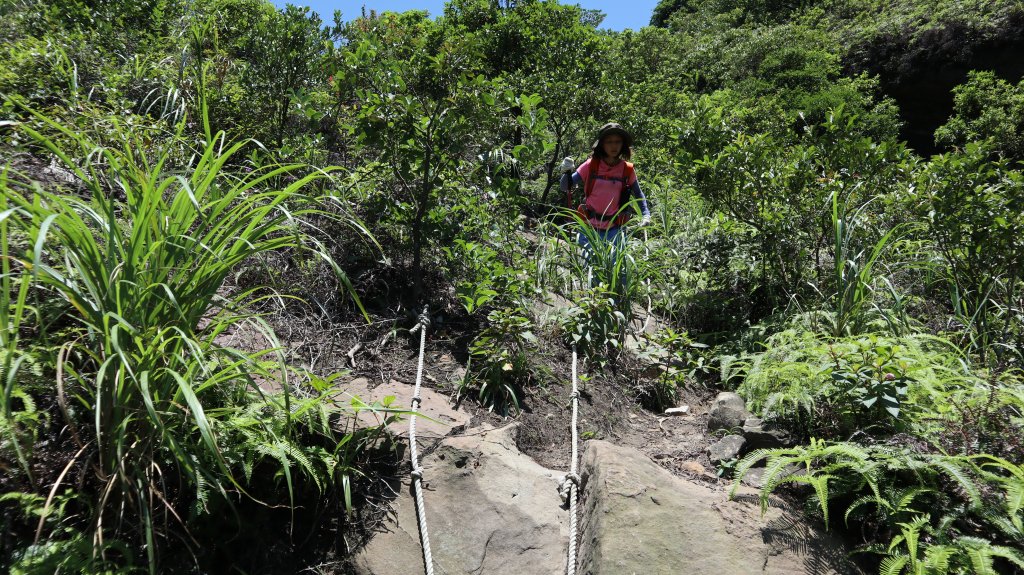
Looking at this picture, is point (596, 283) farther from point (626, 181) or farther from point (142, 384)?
point (142, 384)

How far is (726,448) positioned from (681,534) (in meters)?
0.95

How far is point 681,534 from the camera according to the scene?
2.27 meters

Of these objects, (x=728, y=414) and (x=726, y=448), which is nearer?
(x=726, y=448)

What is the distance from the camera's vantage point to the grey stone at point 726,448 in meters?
3.03

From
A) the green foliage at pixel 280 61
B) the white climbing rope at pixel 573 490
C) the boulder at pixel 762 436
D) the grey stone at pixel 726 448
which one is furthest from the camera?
the green foliage at pixel 280 61

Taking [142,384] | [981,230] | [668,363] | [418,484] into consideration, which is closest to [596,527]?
[418,484]

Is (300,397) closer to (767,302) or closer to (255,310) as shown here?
(255,310)

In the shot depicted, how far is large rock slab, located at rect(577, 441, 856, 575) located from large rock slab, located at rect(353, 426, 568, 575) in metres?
0.19

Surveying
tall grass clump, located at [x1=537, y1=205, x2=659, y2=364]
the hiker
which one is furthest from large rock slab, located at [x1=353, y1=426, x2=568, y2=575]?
the hiker

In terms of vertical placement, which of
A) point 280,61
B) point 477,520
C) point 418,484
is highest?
point 280,61

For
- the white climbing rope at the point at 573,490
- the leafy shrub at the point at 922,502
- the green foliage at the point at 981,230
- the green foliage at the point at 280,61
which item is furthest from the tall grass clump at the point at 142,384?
the green foliage at the point at 981,230

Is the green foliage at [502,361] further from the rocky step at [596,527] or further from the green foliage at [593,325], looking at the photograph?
the rocky step at [596,527]

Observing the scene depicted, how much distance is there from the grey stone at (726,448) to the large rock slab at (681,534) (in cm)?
48

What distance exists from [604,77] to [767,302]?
3727mm
